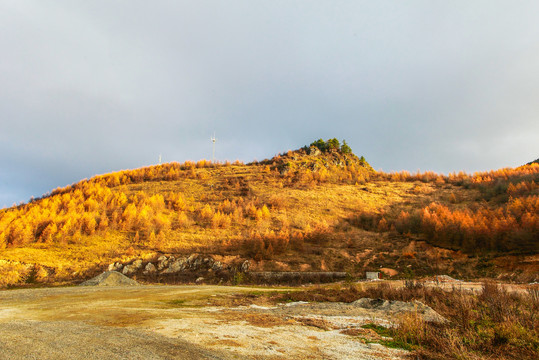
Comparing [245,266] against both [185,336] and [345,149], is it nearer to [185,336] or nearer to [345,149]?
[185,336]

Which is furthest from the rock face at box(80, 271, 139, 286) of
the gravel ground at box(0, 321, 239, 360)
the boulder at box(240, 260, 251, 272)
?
the gravel ground at box(0, 321, 239, 360)

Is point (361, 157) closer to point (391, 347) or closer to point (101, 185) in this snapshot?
point (101, 185)

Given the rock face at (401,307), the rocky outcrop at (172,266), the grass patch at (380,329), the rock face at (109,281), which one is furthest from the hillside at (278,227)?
the grass patch at (380,329)

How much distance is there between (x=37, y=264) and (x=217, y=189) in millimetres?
37544

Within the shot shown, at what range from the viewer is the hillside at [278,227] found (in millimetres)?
32625

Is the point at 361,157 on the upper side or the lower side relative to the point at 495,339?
upper

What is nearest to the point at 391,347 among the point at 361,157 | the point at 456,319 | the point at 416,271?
the point at 456,319

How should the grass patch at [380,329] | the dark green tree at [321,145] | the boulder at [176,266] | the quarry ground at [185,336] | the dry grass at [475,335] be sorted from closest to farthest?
the dry grass at [475,335], the quarry ground at [185,336], the grass patch at [380,329], the boulder at [176,266], the dark green tree at [321,145]

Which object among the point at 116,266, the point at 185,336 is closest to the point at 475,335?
the point at 185,336

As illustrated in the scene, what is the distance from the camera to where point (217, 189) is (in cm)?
6494

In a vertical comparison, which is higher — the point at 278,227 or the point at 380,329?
the point at 278,227

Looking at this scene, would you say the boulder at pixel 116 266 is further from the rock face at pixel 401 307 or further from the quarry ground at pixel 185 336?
the rock face at pixel 401 307

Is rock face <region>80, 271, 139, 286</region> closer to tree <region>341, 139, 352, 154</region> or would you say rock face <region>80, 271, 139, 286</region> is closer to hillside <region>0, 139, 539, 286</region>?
hillside <region>0, 139, 539, 286</region>

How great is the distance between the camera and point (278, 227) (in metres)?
46.9
